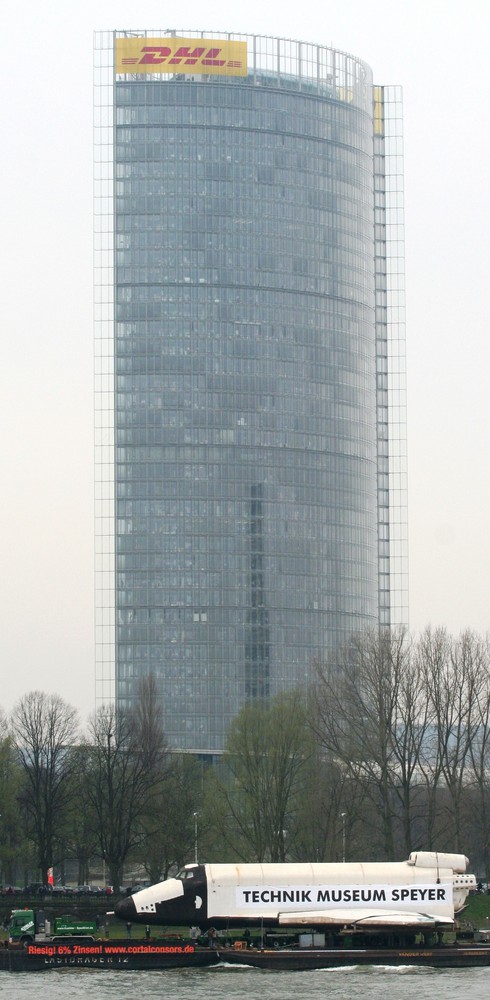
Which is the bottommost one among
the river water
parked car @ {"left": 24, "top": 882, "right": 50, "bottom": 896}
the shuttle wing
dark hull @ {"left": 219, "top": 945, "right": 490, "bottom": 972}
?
the river water

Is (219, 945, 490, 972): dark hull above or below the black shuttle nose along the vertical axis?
below

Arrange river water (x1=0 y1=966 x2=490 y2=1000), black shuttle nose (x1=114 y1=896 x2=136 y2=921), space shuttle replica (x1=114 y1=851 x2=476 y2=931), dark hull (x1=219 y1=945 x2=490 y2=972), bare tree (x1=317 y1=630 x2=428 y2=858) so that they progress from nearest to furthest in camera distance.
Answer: river water (x1=0 y1=966 x2=490 y2=1000), dark hull (x1=219 y1=945 x2=490 y2=972), space shuttle replica (x1=114 y1=851 x2=476 y2=931), black shuttle nose (x1=114 y1=896 x2=136 y2=921), bare tree (x1=317 y1=630 x2=428 y2=858)

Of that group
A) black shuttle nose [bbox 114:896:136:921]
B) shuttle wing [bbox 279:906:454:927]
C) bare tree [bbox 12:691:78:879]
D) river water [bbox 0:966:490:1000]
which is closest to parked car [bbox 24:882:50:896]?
bare tree [bbox 12:691:78:879]

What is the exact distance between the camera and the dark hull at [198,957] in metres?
108

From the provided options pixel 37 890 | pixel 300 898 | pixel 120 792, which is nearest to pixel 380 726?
pixel 120 792

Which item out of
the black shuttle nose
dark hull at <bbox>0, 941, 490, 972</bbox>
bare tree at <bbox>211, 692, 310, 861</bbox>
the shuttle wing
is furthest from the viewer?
bare tree at <bbox>211, 692, 310, 861</bbox>

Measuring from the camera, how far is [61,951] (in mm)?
110375

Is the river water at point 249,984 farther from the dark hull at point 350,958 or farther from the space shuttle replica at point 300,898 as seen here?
the space shuttle replica at point 300,898

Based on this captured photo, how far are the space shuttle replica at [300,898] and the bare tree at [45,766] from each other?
63.7 meters

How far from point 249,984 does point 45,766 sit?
8818cm

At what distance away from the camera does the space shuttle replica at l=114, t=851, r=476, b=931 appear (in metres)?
112

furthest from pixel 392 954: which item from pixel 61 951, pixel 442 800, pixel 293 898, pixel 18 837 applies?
pixel 18 837

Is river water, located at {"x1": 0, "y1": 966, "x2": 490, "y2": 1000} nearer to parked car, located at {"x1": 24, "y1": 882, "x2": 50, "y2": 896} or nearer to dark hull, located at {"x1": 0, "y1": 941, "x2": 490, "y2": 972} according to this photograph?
dark hull, located at {"x1": 0, "y1": 941, "x2": 490, "y2": 972}

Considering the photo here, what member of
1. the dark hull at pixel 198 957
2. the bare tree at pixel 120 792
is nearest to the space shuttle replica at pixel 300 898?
the dark hull at pixel 198 957
